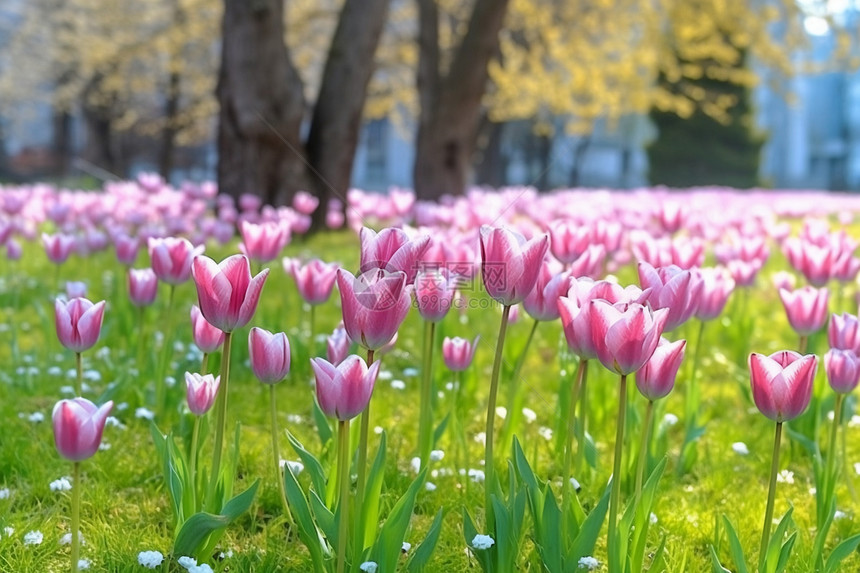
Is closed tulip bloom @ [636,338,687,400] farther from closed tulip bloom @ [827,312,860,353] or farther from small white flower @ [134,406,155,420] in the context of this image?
small white flower @ [134,406,155,420]

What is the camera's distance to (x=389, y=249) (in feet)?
6.05

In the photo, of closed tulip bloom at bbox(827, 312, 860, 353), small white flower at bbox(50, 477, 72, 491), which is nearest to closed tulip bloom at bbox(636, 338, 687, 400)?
closed tulip bloom at bbox(827, 312, 860, 353)

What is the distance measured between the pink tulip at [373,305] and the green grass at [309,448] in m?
0.48

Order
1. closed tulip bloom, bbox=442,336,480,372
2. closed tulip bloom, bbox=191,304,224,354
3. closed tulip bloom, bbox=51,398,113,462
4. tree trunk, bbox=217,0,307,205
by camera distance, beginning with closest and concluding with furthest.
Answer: closed tulip bloom, bbox=51,398,113,462
closed tulip bloom, bbox=191,304,224,354
closed tulip bloom, bbox=442,336,480,372
tree trunk, bbox=217,0,307,205

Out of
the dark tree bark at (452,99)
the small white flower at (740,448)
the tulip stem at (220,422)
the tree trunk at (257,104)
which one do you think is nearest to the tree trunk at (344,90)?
the tree trunk at (257,104)

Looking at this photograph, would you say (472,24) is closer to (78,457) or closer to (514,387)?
(514,387)

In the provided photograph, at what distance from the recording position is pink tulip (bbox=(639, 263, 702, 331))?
196 centimetres

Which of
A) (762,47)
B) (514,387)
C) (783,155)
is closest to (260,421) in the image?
(514,387)

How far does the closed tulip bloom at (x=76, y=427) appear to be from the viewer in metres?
1.60

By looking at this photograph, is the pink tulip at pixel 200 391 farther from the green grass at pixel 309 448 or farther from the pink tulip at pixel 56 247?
the pink tulip at pixel 56 247

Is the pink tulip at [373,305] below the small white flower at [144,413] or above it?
above

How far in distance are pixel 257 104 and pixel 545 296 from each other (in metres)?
6.61

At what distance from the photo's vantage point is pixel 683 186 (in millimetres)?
35031

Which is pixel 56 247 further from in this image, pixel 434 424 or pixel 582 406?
pixel 582 406
